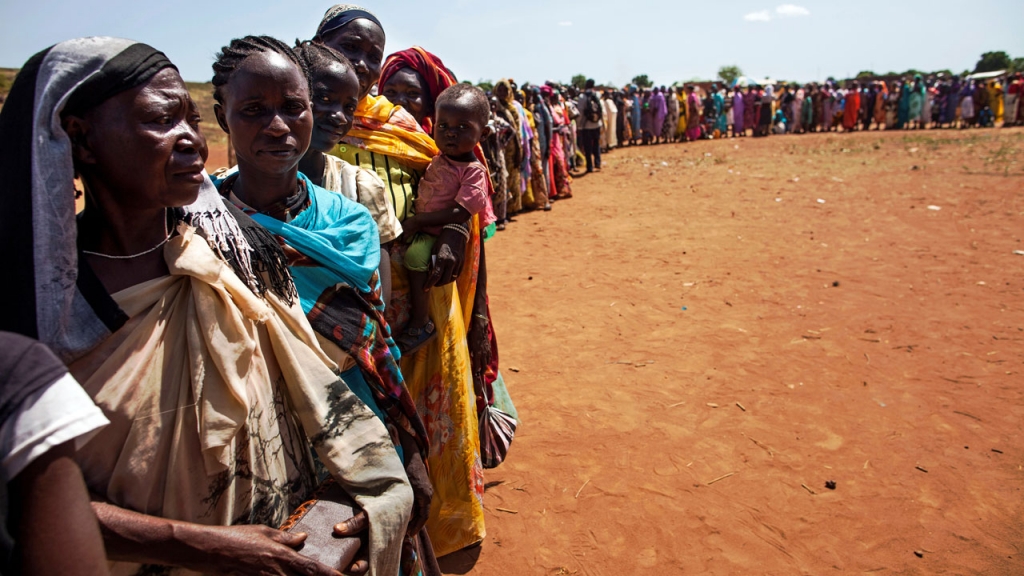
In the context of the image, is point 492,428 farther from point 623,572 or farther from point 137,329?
point 137,329

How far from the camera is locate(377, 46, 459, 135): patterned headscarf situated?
2.81m

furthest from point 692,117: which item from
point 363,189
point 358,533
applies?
point 358,533

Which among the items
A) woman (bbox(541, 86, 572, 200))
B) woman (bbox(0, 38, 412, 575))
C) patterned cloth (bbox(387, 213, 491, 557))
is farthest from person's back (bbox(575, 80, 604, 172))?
woman (bbox(0, 38, 412, 575))

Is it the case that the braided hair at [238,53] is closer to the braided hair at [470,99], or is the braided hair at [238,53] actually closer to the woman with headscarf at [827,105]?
the braided hair at [470,99]

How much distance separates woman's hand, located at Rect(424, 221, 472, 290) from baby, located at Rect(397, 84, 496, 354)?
0.03m

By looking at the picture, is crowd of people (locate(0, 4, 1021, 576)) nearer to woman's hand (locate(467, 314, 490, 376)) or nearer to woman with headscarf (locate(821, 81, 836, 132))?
woman's hand (locate(467, 314, 490, 376))

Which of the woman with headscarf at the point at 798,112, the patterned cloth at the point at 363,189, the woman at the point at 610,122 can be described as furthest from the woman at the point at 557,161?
the woman with headscarf at the point at 798,112

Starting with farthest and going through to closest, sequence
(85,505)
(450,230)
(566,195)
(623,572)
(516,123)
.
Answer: (566,195) → (516,123) → (623,572) → (450,230) → (85,505)

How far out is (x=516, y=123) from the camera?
10133 millimetres

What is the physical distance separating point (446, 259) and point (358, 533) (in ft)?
3.89

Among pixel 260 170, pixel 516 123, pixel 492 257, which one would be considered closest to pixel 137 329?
pixel 260 170

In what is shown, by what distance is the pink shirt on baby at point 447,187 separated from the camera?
250 cm

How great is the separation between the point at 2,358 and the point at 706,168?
16.0 metres

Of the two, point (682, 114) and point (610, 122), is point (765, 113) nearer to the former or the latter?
point (682, 114)
